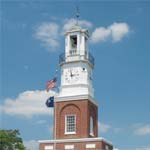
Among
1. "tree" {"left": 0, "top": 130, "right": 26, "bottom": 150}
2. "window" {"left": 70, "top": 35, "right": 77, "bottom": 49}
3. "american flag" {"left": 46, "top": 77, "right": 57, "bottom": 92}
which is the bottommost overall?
"tree" {"left": 0, "top": 130, "right": 26, "bottom": 150}

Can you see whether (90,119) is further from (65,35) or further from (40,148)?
(65,35)

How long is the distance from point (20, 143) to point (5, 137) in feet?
6.25

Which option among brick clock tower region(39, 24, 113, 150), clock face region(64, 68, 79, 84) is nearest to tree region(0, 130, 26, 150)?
brick clock tower region(39, 24, 113, 150)

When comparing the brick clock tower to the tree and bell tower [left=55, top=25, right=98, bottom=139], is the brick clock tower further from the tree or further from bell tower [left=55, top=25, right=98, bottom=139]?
the tree

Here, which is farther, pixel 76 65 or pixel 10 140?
pixel 10 140

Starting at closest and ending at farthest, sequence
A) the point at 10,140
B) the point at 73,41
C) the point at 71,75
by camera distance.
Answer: the point at 71,75 → the point at 73,41 → the point at 10,140

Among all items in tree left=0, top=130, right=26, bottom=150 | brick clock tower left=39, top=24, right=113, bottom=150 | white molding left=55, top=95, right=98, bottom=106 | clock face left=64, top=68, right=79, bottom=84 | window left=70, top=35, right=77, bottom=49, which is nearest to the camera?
brick clock tower left=39, top=24, right=113, bottom=150

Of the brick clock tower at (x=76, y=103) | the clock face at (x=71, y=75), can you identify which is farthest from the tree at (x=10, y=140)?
the clock face at (x=71, y=75)

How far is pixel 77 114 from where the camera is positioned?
4238 centimetres

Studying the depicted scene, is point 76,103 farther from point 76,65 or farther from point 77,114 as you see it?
point 76,65

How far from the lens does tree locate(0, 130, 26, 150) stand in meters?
48.5

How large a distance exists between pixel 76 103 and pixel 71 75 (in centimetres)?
268

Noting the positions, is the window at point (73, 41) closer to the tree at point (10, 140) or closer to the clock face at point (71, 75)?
the clock face at point (71, 75)

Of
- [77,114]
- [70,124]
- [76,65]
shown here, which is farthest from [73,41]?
[70,124]
